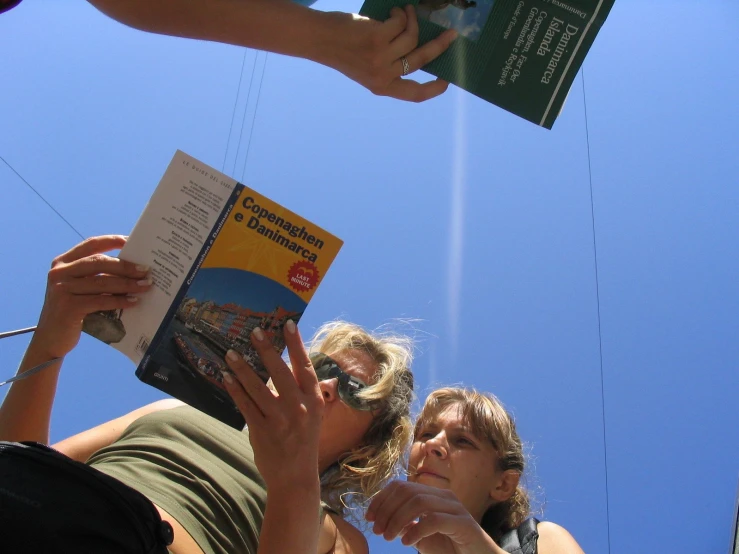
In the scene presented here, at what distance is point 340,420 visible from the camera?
156 centimetres

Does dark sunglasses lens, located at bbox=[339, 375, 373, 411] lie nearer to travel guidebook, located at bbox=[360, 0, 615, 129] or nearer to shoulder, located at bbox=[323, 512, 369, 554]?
shoulder, located at bbox=[323, 512, 369, 554]

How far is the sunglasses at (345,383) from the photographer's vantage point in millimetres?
1567

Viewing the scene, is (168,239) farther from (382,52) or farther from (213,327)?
(382,52)

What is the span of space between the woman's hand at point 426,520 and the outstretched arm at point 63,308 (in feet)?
1.71

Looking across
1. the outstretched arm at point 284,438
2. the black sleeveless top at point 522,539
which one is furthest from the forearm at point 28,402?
the black sleeveless top at point 522,539

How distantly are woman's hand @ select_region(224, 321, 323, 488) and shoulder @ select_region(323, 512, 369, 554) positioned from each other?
480 millimetres

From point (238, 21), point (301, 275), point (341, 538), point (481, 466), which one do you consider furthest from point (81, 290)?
point (481, 466)

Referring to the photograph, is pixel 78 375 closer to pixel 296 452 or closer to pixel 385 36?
pixel 296 452

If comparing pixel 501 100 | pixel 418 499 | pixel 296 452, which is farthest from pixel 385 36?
pixel 418 499

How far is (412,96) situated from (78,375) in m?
2.02

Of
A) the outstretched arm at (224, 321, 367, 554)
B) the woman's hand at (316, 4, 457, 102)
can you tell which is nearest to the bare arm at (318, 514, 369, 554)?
the outstretched arm at (224, 321, 367, 554)

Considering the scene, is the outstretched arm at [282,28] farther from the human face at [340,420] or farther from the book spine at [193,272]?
the human face at [340,420]

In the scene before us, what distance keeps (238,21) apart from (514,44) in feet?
1.45

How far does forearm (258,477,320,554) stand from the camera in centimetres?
92
